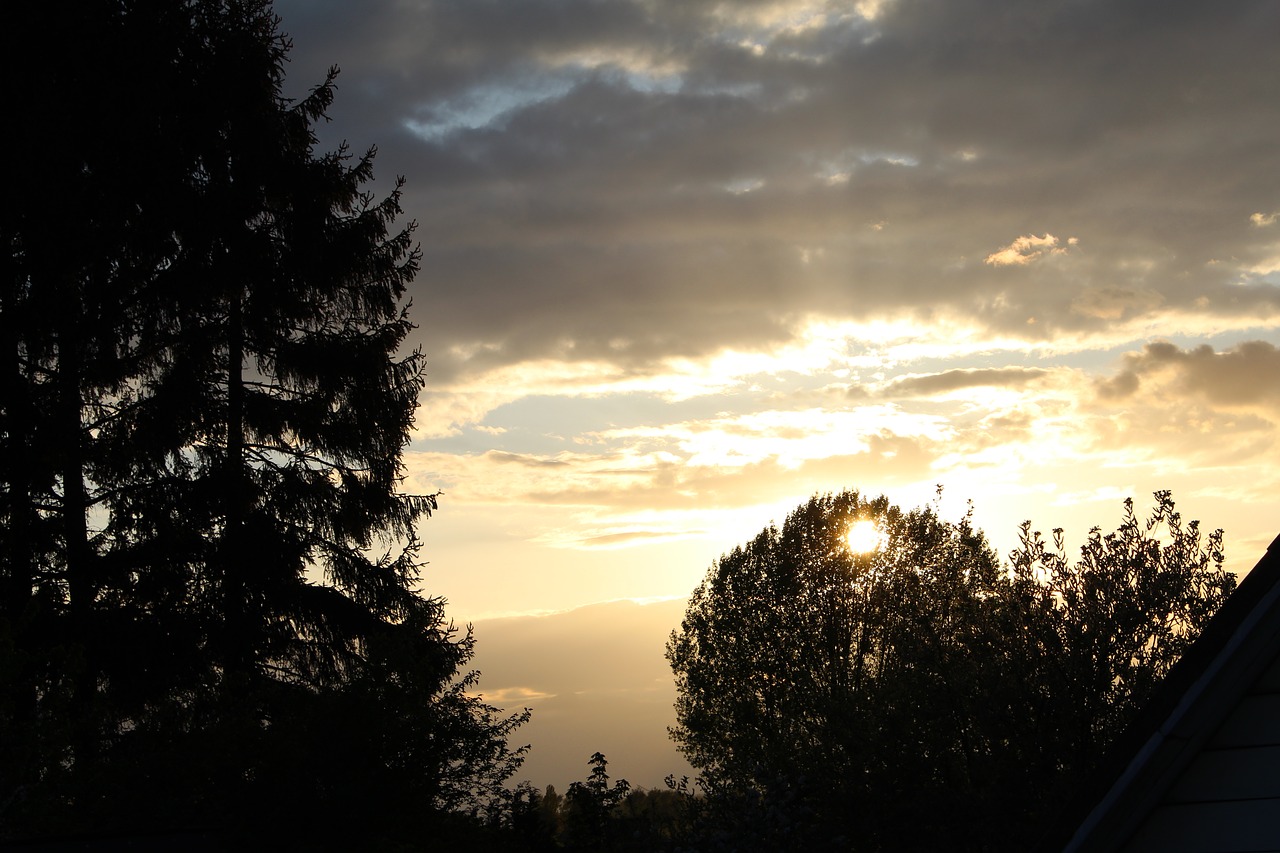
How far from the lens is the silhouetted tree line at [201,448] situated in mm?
15953

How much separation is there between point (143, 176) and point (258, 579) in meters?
8.21

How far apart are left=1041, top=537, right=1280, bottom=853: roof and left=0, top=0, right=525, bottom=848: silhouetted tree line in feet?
42.8

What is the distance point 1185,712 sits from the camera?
3.90m

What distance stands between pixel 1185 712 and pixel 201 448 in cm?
2024

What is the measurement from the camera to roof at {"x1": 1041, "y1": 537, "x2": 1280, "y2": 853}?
3.90 meters

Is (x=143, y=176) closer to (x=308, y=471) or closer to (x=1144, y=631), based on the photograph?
(x=308, y=471)

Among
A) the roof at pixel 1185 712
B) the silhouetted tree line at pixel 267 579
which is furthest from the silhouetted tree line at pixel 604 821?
the roof at pixel 1185 712

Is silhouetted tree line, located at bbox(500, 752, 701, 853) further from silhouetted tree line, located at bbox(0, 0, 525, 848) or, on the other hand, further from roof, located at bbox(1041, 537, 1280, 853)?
roof, located at bbox(1041, 537, 1280, 853)

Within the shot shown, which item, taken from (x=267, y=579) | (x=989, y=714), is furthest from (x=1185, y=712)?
(x=267, y=579)

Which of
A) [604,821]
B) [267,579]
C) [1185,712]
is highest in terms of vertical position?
[267,579]

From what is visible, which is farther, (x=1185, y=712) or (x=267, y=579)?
(x=267, y=579)

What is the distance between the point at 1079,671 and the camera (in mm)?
16344

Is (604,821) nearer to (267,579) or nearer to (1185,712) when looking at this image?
(267,579)

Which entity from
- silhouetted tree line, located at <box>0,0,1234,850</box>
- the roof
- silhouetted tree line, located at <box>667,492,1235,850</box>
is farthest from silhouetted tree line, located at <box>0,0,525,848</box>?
the roof
